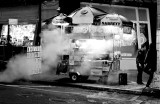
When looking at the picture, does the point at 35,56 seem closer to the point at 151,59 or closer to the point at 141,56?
the point at 141,56

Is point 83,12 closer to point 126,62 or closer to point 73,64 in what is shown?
point 73,64

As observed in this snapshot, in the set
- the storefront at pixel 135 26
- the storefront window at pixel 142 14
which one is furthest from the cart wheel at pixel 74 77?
the storefront window at pixel 142 14

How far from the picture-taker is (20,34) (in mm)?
19234

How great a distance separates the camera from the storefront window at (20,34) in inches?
742

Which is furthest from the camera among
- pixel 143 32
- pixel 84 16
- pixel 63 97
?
pixel 143 32

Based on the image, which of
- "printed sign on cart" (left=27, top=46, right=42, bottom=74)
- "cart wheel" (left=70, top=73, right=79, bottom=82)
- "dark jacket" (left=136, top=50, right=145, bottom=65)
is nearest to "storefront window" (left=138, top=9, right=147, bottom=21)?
"dark jacket" (left=136, top=50, right=145, bottom=65)

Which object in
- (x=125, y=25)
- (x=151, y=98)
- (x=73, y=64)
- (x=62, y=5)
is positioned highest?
(x=62, y=5)

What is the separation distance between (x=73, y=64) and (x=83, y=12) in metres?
2.53

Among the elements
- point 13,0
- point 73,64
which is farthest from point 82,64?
point 13,0

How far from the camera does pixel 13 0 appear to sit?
19609mm

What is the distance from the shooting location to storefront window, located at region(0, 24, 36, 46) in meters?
18.8

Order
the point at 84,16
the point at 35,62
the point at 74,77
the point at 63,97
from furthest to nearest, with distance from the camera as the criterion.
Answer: the point at 35,62 < the point at 74,77 < the point at 84,16 < the point at 63,97

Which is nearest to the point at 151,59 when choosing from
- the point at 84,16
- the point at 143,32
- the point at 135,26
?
the point at 84,16

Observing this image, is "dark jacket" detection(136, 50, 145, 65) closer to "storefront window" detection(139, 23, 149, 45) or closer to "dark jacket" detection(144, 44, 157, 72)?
"dark jacket" detection(144, 44, 157, 72)
